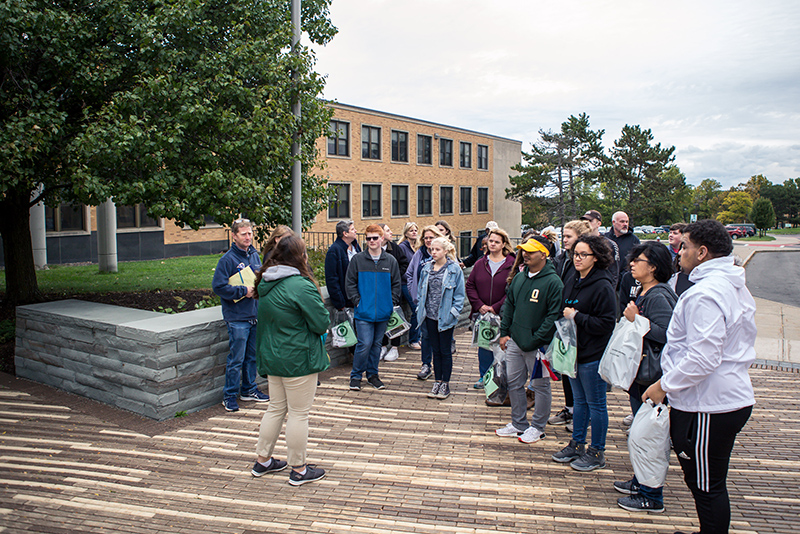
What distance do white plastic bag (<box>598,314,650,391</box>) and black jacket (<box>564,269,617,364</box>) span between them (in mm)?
278

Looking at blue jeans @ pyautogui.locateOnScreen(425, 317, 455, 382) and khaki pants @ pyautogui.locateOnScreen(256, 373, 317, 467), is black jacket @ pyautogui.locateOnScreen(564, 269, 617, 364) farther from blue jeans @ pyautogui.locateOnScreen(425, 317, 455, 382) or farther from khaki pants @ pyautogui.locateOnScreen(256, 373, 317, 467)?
khaki pants @ pyautogui.locateOnScreen(256, 373, 317, 467)

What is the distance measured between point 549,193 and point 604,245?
45.0m

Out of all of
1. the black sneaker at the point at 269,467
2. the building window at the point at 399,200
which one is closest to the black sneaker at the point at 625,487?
the black sneaker at the point at 269,467

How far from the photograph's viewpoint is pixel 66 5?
25.1ft

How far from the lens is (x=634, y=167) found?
46.3 meters

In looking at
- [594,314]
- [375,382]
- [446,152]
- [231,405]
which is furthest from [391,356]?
[446,152]

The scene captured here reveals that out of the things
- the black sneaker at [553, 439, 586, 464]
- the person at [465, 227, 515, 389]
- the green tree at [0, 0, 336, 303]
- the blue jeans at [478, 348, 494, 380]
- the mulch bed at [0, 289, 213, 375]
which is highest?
the green tree at [0, 0, 336, 303]

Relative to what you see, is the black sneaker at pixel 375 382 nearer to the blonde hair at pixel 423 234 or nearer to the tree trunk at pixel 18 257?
the blonde hair at pixel 423 234

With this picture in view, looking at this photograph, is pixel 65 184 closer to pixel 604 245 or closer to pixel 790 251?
pixel 604 245

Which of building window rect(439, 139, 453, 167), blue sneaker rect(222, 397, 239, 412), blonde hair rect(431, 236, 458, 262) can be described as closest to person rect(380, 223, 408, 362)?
blonde hair rect(431, 236, 458, 262)

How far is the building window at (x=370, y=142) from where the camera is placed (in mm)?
34625

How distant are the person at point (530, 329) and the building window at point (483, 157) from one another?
41.9 metres

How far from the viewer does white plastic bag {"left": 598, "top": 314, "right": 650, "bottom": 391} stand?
4.23m

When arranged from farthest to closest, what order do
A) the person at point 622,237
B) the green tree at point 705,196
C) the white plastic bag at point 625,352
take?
1. the green tree at point 705,196
2. the person at point 622,237
3. the white plastic bag at point 625,352
